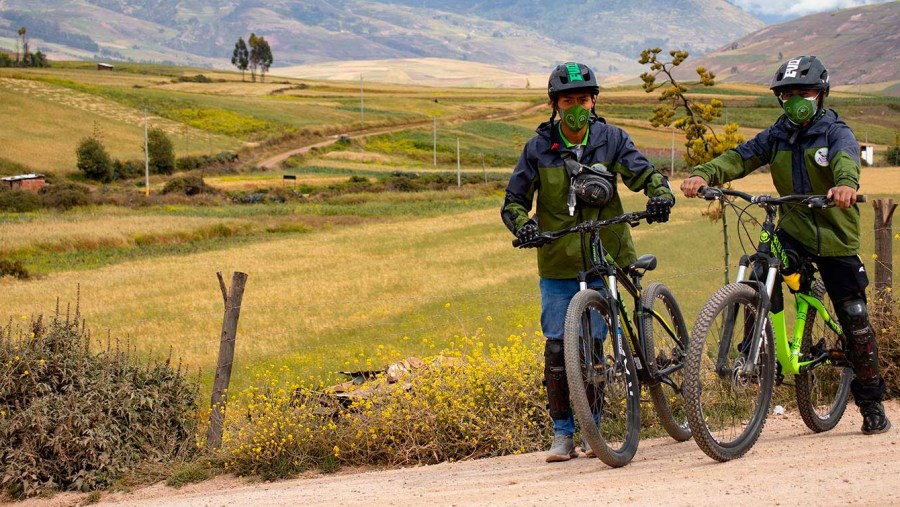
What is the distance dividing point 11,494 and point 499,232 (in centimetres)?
3918

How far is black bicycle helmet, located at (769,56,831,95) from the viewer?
23.5 ft

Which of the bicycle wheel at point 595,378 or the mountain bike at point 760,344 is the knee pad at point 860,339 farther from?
the bicycle wheel at point 595,378

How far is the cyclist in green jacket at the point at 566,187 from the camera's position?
22.8 ft

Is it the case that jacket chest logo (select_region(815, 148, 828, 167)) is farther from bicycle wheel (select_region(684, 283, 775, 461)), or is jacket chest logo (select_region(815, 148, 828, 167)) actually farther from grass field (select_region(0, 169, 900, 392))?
grass field (select_region(0, 169, 900, 392))

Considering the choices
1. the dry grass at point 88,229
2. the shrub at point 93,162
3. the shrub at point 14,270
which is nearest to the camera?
the shrub at point 14,270

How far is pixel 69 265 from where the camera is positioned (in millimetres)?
36906

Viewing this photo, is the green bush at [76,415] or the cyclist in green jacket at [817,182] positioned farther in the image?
the green bush at [76,415]

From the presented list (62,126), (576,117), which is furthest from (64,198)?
(576,117)

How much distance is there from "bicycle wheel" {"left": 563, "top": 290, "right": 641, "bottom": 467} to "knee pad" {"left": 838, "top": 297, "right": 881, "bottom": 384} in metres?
1.71

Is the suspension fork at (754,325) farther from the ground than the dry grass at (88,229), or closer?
farther from the ground

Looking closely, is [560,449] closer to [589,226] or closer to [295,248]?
[589,226]

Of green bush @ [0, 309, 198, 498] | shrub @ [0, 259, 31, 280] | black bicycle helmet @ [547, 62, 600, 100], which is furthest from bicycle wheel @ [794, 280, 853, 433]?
shrub @ [0, 259, 31, 280]

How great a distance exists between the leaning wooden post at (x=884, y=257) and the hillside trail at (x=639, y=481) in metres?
1.18

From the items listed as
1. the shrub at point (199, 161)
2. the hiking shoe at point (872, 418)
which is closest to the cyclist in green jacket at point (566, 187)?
the hiking shoe at point (872, 418)
